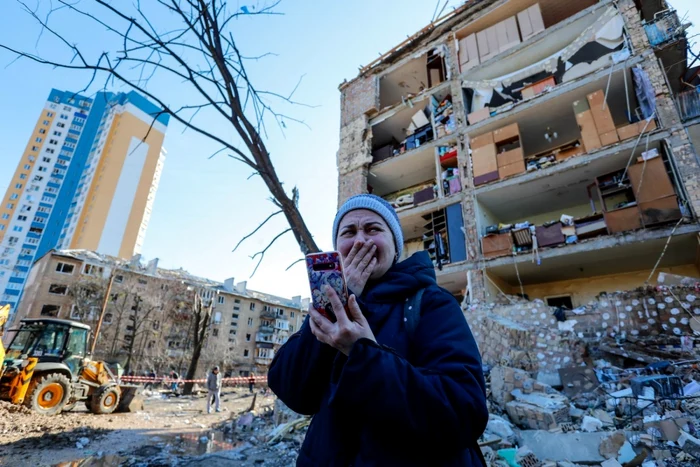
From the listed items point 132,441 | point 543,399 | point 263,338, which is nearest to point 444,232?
point 543,399

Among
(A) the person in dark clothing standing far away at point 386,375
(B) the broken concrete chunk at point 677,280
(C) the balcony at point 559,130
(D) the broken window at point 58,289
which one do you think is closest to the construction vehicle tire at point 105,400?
(A) the person in dark clothing standing far away at point 386,375

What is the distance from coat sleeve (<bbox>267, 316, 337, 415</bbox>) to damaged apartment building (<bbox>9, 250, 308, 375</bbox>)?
88.7 ft

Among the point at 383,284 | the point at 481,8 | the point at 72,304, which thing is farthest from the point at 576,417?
the point at 72,304

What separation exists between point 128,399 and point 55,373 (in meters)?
2.79

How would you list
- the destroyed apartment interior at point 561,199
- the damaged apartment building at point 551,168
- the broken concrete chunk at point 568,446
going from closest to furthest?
the broken concrete chunk at point 568,446 → the destroyed apartment interior at point 561,199 → the damaged apartment building at point 551,168

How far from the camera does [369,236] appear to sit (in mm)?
1480

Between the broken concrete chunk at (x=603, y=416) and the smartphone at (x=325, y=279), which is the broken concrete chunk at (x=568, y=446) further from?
the smartphone at (x=325, y=279)

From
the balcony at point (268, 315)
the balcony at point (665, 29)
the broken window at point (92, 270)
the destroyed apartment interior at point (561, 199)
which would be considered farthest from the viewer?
the balcony at point (268, 315)

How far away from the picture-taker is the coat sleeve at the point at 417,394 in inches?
34.3

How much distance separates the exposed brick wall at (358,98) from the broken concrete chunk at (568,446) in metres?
15.2

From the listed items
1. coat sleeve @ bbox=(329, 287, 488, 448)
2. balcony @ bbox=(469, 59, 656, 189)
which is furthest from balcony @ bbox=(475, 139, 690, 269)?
coat sleeve @ bbox=(329, 287, 488, 448)

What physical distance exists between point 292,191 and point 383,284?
1.46 meters

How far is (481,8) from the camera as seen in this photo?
14.1 m

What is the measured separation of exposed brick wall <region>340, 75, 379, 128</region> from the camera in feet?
54.9
